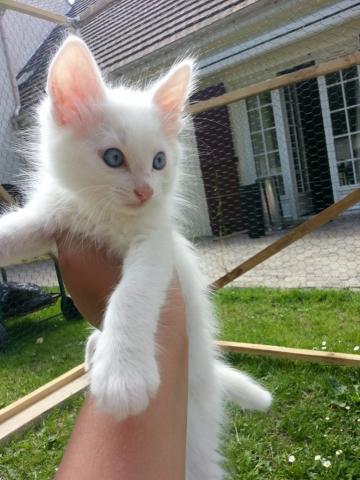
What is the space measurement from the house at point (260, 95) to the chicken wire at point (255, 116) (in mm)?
14

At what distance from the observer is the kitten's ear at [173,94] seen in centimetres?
135

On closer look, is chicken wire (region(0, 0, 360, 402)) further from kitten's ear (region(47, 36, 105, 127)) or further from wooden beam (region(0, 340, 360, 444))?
kitten's ear (region(47, 36, 105, 127))

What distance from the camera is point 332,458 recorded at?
1.61m

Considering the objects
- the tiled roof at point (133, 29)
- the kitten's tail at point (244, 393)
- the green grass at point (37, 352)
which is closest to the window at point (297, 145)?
the tiled roof at point (133, 29)

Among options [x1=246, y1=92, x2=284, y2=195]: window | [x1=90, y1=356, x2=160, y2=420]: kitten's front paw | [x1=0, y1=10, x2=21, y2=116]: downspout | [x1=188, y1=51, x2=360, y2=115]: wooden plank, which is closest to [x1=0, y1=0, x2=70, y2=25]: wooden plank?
[x1=188, y1=51, x2=360, y2=115]: wooden plank

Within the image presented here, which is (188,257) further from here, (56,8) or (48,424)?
(56,8)

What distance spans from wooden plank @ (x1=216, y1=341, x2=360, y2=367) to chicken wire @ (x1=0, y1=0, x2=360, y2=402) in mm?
1592

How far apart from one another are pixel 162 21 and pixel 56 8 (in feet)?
12.0

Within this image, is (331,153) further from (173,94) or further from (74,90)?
(74,90)

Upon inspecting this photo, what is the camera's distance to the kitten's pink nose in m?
1.11

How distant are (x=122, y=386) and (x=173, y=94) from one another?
0.96 metres

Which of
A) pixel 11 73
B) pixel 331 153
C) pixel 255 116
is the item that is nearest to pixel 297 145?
pixel 331 153

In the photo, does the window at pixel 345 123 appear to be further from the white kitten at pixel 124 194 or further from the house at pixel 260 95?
the white kitten at pixel 124 194

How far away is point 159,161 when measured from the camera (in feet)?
4.07
